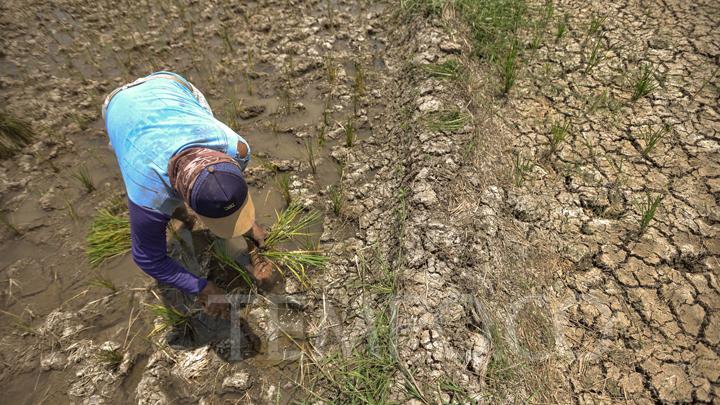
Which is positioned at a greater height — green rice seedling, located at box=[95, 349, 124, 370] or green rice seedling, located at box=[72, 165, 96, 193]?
green rice seedling, located at box=[72, 165, 96, 193]

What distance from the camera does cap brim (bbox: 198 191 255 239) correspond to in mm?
1621

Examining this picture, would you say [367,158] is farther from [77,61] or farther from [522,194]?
[77,61]

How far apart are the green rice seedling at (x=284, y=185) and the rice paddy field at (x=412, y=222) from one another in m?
0.03

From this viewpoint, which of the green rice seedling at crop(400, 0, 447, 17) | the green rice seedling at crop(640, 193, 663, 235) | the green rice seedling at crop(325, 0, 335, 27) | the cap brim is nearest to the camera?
the cap brim

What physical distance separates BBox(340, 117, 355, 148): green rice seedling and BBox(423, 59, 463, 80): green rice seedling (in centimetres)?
76

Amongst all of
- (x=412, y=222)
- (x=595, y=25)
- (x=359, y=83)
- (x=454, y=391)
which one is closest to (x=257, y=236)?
(x=412, y=222)

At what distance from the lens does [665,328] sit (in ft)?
Answer: 5.99

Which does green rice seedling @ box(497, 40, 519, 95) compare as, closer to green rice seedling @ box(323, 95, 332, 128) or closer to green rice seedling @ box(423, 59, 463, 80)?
green rice seedling @ box(423, 59, 463, 80)

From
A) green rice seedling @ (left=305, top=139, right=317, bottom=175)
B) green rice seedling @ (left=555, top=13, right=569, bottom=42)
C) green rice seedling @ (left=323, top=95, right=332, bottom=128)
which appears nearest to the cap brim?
green rice seedling @ (left=305, top=139, right=317, bottom=175)

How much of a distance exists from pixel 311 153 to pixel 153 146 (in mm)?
1251

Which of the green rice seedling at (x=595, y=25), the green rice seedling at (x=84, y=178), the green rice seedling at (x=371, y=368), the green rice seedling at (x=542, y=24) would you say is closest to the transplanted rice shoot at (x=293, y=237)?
the green rice seedling at (x=371, y=368)

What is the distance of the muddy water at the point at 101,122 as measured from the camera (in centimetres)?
220

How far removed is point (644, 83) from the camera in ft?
8.41

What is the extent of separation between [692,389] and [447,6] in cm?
326
